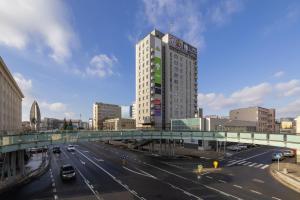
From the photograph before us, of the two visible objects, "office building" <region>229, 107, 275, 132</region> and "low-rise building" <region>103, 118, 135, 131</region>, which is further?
"low-rise building" <region>103, 118, 135, 131</region>

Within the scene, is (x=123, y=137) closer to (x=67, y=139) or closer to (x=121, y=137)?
(x=121, y=137)

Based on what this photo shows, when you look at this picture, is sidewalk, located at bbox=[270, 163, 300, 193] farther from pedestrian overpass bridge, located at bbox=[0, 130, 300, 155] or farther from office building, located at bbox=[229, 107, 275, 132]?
office building, located at bbox=[229, 107, 275, 132]

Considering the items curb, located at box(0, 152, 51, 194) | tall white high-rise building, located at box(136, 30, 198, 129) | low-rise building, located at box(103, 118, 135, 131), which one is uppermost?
tall white high-rise building, located at box(136, 30, 198, 129)

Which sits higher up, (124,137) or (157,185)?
(124,137)

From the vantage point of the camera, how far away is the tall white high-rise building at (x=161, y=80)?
103 meters

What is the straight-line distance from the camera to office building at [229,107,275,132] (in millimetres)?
124750

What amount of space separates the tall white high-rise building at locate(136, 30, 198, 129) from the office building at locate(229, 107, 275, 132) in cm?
3417

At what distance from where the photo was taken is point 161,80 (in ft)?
349

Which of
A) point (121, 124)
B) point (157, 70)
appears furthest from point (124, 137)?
point (121, 124)

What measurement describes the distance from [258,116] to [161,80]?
59.8 metres

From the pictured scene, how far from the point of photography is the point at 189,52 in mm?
120562

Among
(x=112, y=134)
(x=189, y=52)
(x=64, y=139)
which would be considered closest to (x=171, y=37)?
(x=189, y=52)

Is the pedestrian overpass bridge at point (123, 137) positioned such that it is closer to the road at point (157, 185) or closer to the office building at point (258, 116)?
the road at point (157, 185)

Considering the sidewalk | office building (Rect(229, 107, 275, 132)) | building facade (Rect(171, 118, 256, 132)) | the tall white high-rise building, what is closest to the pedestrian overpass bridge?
the sidewalk
